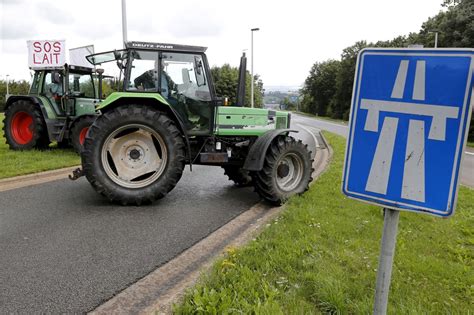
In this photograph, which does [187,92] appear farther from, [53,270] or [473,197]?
[473,197]

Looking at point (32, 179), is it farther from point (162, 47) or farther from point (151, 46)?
point (162, 47)

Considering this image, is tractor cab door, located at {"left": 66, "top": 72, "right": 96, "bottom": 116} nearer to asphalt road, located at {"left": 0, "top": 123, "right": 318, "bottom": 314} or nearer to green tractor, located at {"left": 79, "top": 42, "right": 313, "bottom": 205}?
asphalt road, located at {"left": 0, "top": 123, "right": 318, "bottom": 314}

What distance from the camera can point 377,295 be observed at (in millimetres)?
2043

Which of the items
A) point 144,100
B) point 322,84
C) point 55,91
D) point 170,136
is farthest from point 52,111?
point 322,84

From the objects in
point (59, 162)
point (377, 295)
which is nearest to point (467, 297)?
point (377, 295)

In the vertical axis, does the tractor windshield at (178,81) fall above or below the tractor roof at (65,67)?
below

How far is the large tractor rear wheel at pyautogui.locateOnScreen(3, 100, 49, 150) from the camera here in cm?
1030

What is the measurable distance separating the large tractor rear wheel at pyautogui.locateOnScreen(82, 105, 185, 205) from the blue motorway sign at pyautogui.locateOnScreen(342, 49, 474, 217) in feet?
13.8

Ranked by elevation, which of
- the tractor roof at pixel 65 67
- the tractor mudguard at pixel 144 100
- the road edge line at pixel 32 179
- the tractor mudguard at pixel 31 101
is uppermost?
the tractor roof at pixel 65 67

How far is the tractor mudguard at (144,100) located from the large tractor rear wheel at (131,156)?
0.16 metres

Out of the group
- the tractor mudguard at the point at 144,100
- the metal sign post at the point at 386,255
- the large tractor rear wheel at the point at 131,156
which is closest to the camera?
the metal sign post at the point at 386,255

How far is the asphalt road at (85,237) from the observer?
3.23 metres

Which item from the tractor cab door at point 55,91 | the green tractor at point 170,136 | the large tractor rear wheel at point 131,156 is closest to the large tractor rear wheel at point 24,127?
the tractor cab door at point 55,91

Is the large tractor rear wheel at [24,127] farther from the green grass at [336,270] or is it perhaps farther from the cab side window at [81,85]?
the green grass at [336,270]
